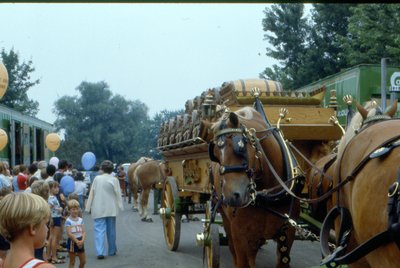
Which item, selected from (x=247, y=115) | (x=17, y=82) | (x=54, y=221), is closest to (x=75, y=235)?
(x=54, y=221)

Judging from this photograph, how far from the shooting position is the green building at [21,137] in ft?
68.0

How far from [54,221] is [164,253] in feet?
7.18

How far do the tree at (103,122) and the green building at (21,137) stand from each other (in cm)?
4830

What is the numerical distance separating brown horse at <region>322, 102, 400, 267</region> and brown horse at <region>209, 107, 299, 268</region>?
3.26 ft

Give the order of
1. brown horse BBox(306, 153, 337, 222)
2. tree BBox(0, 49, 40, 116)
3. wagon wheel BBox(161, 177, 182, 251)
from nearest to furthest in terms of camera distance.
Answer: brown horse BBox(306, 153, 337, 222) < wagon wheel BBox(161, 177, 182, 251) < tree BBox(0, 49, 40, 116)

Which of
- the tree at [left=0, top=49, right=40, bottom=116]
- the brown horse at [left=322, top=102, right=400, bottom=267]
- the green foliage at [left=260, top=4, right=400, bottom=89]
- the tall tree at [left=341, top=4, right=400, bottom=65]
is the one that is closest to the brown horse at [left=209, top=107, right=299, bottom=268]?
the brown horse at [left=322, top=102, right=400, bottom=267]

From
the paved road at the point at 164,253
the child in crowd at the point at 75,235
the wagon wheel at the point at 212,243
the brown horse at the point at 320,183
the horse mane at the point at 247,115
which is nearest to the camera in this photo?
the brown horse at the point at 320,183

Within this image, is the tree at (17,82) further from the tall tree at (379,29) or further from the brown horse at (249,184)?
the brown horse at (249,184)

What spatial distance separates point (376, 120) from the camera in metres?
4.80

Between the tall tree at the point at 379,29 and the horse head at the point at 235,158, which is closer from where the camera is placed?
the horse head at the point at 235,158

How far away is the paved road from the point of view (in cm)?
1005

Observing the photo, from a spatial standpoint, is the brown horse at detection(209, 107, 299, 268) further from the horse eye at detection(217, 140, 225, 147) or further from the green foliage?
the green foliage

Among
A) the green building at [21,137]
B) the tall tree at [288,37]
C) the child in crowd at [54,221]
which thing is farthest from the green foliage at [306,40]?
the child in crowd at [54,221]

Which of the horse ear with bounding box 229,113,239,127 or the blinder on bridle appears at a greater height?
the horse ear with bounding box 229,113,239,127
